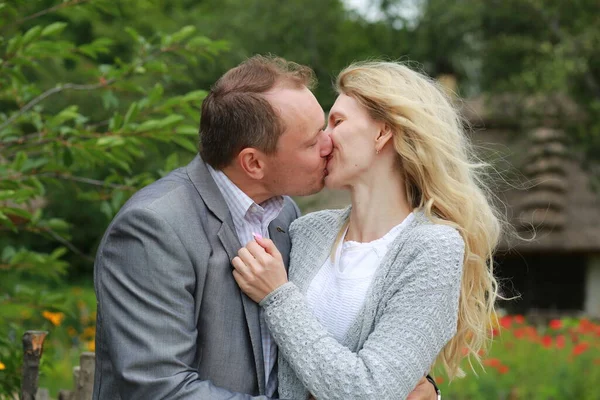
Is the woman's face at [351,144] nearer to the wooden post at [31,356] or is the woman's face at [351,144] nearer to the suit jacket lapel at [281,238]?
the suit jacket lapel at [281,238]

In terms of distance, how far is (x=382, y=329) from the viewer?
2.71m

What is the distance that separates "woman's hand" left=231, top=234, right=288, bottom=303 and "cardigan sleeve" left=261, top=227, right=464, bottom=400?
35 millimetres

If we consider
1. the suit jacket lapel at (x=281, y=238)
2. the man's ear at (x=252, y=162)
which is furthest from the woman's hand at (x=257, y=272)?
the suit jacket lapel at (x=281, y=238)

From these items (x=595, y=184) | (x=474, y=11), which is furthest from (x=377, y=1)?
(x=595, y=184)

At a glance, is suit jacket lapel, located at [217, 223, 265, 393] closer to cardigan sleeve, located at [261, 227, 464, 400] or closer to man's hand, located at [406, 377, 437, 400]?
cardigan sleeve, located at [261, 227, 464, 400]

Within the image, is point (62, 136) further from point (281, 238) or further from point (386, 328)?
point (386, 328)

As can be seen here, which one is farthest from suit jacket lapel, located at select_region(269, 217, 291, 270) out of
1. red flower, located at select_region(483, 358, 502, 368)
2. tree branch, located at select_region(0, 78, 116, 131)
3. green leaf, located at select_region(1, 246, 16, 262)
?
red flower, located at select_region(483, 358, 502, 368)

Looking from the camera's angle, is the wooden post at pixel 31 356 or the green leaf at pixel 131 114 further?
the green leaf at pixel 131 114

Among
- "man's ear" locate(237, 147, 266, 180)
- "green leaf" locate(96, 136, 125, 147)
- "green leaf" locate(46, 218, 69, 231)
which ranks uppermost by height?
"man's ear" locate(237, 147, 266, 180)

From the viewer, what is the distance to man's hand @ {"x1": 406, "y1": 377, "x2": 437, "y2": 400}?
114 inches

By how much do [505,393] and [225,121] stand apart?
4.80 metres

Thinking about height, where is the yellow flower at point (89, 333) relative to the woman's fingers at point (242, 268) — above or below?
below

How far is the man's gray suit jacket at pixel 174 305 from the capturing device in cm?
259

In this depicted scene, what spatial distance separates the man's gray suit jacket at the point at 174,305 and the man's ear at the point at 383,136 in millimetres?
579
